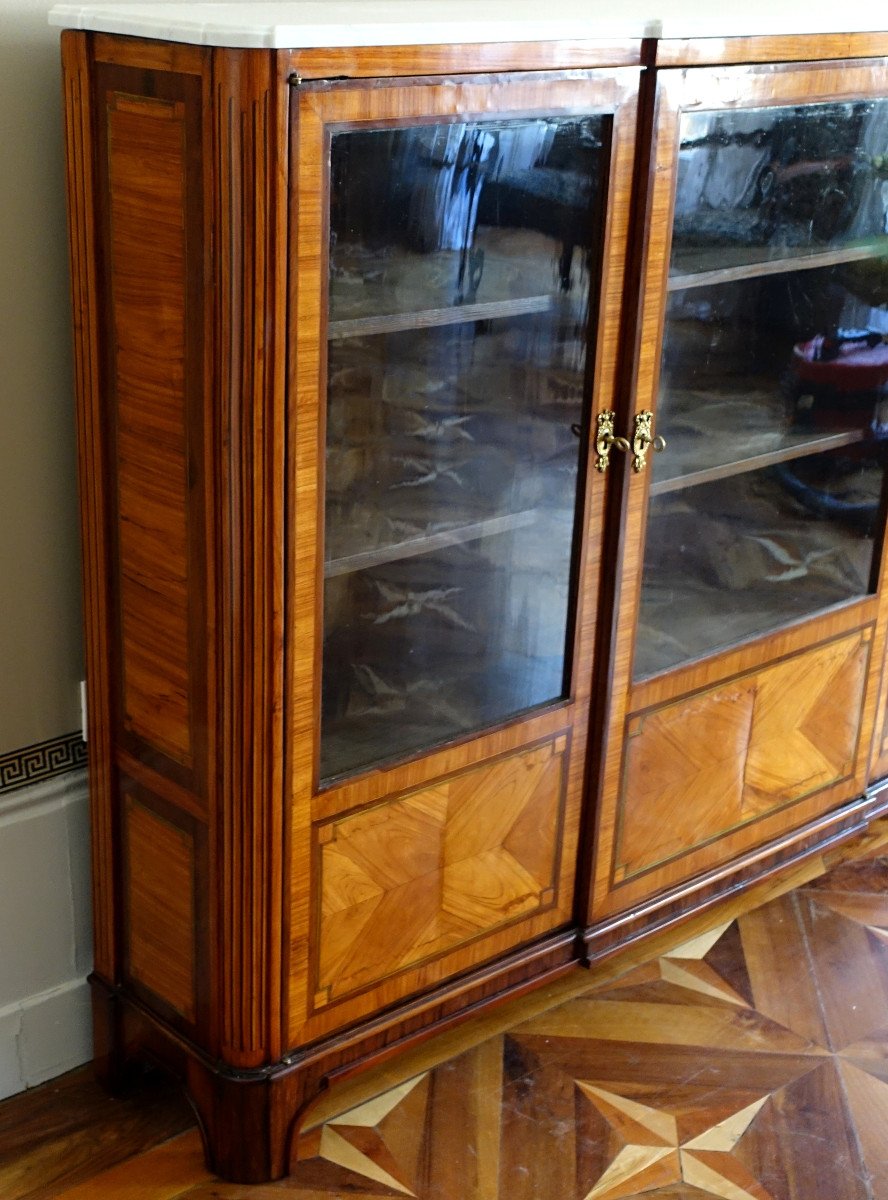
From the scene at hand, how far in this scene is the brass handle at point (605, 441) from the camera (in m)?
1.52

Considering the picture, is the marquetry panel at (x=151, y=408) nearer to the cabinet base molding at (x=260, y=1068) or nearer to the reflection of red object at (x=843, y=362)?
the cabinet base molding at (x=260, y=1068)

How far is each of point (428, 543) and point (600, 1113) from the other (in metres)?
0.67

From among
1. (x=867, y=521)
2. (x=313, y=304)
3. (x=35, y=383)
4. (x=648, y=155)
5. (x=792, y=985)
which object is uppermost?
(x=648, y=155)

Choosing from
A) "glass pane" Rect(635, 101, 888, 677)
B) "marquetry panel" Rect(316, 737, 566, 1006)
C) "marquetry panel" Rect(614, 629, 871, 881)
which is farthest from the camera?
"marquetry panel" Rect(614, 629, 871, 881)

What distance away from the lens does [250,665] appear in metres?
1.33

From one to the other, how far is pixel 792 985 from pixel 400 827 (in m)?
0.67

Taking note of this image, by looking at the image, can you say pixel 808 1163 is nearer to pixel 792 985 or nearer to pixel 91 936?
pixel 792 985

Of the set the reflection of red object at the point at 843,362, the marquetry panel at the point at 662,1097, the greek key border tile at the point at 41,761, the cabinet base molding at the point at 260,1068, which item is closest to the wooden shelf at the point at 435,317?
the reflection of red object at the point at 843,362

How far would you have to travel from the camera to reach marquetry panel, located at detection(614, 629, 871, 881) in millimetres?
1737

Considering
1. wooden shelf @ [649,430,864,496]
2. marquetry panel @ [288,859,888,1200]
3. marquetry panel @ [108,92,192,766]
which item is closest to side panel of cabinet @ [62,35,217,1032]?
marquetry panel @ [108,92,192,766]

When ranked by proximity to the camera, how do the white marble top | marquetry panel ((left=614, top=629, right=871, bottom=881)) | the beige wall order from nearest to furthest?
the white marble top < the beige wall < marquetry panel ((left=614, top=629, right=871, bottom=881))

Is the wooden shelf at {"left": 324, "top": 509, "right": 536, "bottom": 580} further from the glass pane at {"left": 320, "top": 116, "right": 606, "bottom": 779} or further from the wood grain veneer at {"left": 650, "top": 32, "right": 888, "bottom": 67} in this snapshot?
the wood grain veneer at {"left": 650, "top": 32, "right": 888, "bottom": 67}

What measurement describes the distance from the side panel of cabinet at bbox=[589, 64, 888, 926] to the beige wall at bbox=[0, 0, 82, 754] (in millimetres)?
579

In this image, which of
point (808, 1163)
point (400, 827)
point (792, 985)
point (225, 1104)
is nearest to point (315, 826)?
point (400, 827)
